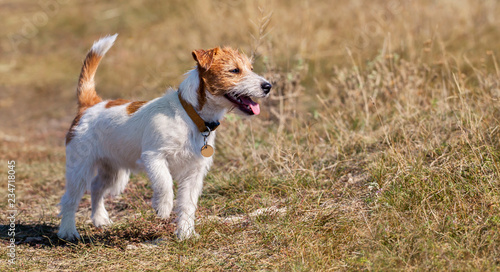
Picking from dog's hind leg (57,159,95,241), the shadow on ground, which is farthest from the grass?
dog's hind leg (57,159,95,241)

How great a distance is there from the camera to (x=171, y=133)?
3820 millimetres

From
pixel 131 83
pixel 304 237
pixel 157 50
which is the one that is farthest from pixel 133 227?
pixel 157 50

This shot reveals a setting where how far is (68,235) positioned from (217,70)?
1.86 metres

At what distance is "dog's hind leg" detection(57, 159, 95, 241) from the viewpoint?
430 centimetres

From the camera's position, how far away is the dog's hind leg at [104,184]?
15.3 feet

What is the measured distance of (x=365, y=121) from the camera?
552 cm

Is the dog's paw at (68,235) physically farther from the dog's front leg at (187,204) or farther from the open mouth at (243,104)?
the open mouth at (243,104)

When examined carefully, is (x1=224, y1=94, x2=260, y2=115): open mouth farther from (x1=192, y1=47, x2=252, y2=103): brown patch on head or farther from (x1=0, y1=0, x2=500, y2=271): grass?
(x1=0, y1=0, x2=500, y2=271): grass

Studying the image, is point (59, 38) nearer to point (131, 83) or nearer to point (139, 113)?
point (131, 83)

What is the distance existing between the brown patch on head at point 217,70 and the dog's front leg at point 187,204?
65 centimetres

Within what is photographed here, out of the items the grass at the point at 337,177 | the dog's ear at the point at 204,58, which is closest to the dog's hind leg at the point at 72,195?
the grass at the point at 337,177

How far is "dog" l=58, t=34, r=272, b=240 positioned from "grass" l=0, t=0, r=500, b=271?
0.32 meters

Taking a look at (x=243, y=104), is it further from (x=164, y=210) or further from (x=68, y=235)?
(x=68, y=235)

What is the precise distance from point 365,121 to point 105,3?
1151cm
